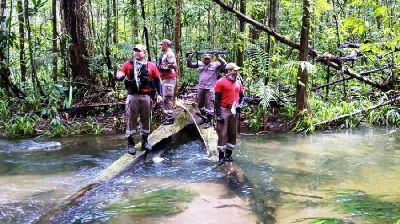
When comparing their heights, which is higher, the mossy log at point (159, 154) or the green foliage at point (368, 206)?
the mossy log at point (159, 154)

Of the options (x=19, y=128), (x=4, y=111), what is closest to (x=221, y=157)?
(x=19, y=128)

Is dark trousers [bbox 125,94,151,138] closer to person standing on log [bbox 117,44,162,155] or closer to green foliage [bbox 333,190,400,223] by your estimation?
person standing on log [bbox 117,44,162,155]

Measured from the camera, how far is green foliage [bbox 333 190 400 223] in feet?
21.6

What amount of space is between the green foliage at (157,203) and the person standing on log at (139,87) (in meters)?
1.68

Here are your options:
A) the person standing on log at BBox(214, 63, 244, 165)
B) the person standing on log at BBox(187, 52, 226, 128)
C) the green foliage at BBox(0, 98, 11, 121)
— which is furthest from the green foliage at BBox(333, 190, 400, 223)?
the green foliage at BBox(0, 98, 11, 121)

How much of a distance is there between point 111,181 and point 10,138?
21.4 feet

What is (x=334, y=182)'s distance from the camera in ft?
28.2

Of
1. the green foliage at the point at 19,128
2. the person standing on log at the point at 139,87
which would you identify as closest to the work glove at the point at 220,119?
the person standing on log at the point at 139,87

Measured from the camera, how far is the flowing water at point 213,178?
6.75m

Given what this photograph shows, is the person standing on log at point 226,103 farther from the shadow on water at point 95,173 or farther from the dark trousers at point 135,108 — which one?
the dark trousers at point 135,108

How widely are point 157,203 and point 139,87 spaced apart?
105 inches

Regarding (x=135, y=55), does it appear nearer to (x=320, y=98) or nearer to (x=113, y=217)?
(x=113, y=217)

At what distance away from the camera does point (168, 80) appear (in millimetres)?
11766

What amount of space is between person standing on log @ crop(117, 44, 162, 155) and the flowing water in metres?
0.74
